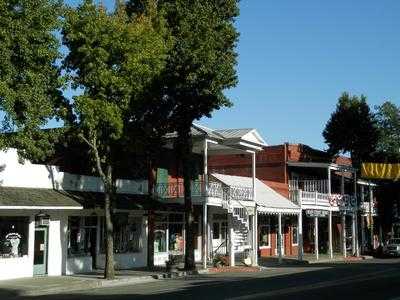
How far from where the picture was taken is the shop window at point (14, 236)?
2559 centimetres

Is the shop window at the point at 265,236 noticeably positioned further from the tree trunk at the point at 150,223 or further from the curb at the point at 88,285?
the curb at the point at 88,285

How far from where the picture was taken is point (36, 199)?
1004 inches

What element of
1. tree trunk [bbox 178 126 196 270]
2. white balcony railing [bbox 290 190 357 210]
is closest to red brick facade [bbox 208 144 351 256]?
white balcony railing [bbox 290 190 357 210]

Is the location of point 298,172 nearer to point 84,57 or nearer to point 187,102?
point 187,102

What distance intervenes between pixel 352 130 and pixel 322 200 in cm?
736

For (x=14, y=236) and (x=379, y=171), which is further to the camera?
(x=379, y=171)

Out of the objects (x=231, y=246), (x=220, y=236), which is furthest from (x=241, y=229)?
(x=220, y=236)

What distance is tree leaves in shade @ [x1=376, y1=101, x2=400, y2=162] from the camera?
55094 mm

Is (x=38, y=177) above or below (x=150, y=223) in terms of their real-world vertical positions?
above

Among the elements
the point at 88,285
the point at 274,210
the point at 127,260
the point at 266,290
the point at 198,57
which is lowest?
the point at 88,285

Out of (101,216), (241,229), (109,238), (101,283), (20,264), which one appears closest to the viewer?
(101,283)

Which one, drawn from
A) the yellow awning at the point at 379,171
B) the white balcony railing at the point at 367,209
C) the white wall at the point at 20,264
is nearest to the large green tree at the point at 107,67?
the white wall at the point at 20,264

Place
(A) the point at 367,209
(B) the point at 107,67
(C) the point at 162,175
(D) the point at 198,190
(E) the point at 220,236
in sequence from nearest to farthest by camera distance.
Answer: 1. (B) the point at 107,67
2. (D) the point at 198,190
3. (C) the point at 162,175
4. (E) the point at 220,236
5. (A) the point at 367,209

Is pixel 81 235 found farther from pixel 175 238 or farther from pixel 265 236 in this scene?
pixel 265 236
